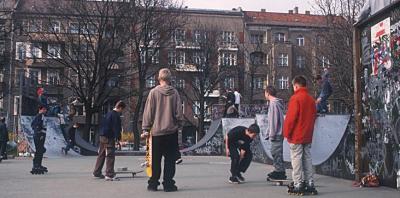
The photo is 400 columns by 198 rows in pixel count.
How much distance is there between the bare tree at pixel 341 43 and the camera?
33344 millimetres

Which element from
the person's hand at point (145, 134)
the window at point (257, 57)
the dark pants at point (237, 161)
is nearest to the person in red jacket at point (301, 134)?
the dark pants at point (237, 161)

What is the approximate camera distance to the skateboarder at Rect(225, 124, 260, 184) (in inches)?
426

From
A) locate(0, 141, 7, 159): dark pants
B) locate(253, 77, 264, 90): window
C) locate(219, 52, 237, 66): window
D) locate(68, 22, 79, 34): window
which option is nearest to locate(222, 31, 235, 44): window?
locate(219, 52, 237, 66): window

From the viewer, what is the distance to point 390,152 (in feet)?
31.3

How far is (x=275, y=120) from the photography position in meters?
10.5

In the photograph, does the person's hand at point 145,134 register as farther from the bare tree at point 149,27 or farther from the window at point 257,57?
the window at point 257,57

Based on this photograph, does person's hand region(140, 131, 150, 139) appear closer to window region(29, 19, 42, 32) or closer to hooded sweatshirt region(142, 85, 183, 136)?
hooded sweatshirt region(142, 85, 183, 136)

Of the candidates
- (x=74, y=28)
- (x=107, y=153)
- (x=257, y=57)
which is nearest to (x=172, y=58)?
(x=74, y=28)

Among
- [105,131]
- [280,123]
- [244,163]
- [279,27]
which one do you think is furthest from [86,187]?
[279,27]

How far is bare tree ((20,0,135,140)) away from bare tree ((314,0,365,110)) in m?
14.4

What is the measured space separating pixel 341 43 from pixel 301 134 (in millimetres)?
27063

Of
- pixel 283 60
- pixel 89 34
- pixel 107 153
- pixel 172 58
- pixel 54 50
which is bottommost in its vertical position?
pixel 107 153

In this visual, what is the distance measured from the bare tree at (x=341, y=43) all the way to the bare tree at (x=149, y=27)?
11.2 meters

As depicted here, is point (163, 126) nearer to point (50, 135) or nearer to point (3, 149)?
point (3, 149)
